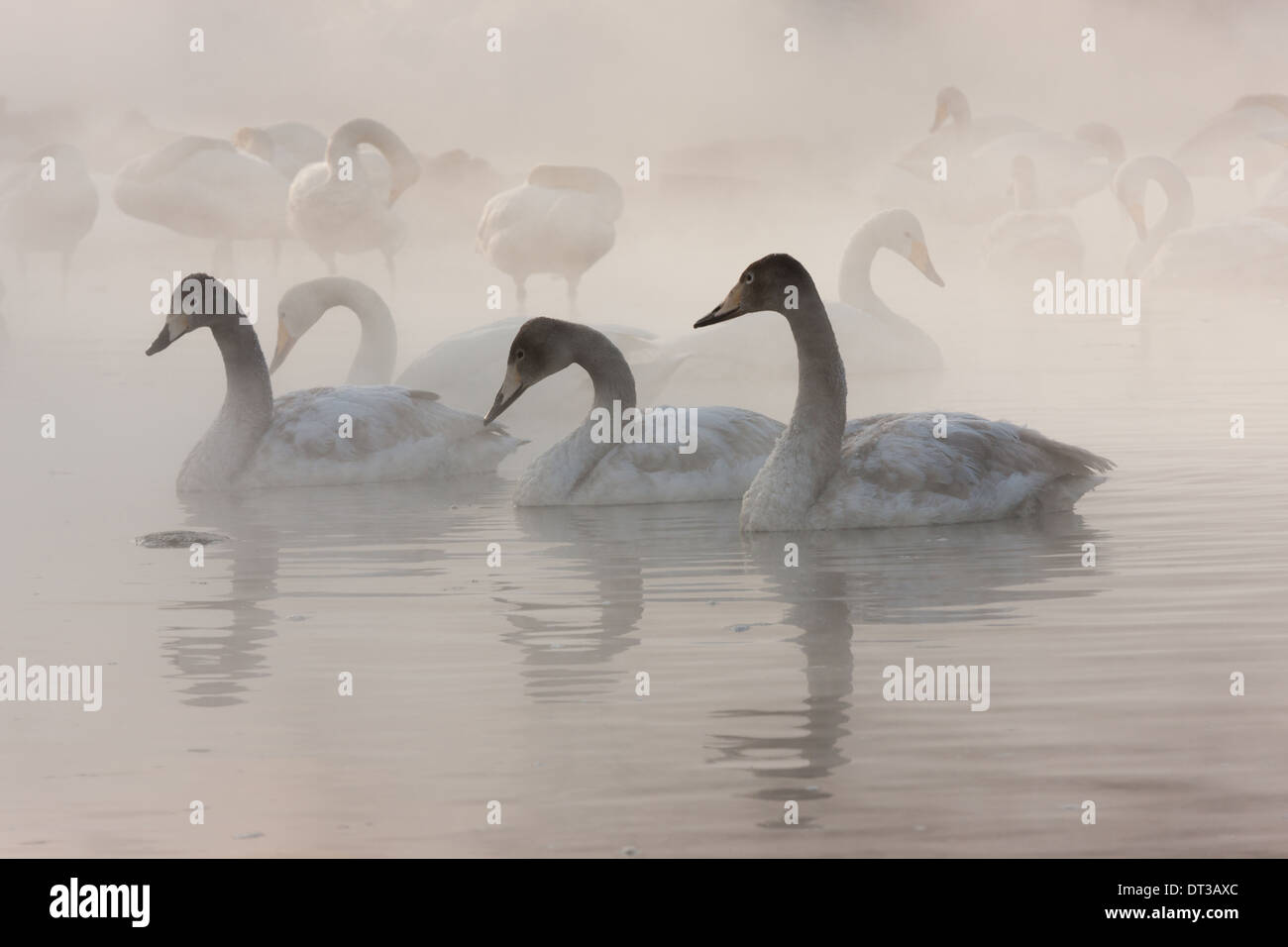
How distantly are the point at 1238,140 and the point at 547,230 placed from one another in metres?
19.4

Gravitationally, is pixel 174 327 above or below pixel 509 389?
above

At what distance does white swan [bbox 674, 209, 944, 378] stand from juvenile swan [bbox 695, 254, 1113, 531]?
6472mm

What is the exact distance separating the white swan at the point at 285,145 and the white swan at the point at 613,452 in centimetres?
2062

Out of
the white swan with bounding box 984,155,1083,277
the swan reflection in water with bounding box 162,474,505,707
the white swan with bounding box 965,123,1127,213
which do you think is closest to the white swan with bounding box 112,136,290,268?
the white swan with bounding box 984,155,1083,277

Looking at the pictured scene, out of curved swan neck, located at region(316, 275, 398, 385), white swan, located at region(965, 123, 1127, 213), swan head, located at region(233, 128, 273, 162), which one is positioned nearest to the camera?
curved swan neck, located at region(316, 275, 398, 385)

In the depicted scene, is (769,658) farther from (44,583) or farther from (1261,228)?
(1261,228)

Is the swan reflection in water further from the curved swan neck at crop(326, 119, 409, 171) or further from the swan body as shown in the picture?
the swan body

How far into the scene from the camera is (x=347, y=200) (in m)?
25.8

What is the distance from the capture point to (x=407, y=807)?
591 cm

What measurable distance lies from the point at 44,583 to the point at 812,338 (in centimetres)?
352

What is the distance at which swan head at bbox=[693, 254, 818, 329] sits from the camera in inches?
411

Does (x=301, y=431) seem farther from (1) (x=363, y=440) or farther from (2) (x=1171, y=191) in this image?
(2) (x=1171, y=191)

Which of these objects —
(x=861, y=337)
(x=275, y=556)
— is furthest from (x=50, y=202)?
(x=275, y=556)

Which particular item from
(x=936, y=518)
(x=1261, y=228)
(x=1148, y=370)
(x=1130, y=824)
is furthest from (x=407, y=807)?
(x=1261, y=228)
